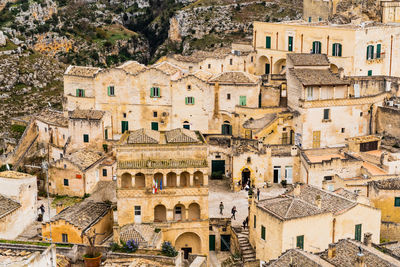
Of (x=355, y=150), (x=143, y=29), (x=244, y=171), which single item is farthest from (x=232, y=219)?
(x=143, y=29)

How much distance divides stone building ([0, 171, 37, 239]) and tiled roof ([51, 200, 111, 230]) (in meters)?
4.17

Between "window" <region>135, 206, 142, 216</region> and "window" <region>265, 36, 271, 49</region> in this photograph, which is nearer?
"window" <region>135, 206, 142, 216</region>

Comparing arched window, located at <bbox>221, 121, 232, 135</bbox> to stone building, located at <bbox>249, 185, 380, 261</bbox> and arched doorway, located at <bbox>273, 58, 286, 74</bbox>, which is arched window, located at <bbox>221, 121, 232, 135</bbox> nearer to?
arched doorway, located at <bbox>273, 58, 286, 74</bbox>

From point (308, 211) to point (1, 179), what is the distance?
26534 millimetres

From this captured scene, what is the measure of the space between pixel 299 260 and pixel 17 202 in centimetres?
2744

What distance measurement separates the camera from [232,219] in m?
60.5

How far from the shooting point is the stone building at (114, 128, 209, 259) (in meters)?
53.5

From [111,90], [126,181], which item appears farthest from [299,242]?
[111,90]

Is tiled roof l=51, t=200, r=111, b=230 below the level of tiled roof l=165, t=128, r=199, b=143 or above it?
below

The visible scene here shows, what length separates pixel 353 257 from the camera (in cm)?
4256

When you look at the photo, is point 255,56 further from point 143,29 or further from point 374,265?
point 143,29

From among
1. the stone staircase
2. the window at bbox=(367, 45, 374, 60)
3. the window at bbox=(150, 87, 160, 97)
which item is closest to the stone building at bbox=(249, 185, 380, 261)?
the stone staircase

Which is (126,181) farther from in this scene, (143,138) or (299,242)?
(299,242)

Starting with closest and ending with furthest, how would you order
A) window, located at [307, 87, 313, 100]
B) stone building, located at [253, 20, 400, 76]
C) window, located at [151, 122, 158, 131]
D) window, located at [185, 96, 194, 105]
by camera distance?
window, located at [307, 87, 313, 100] < window, located at [185, 96, 194, 105] < window, located at [151, 122, 158, 131] < stone building, located at [253, 20, 400, 76]
